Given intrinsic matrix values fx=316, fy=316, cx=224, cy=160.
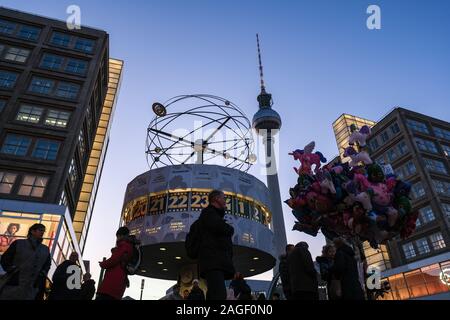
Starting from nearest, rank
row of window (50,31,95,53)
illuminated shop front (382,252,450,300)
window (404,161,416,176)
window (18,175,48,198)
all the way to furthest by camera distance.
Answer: window (18,175,48,198), illuminated shop front (382,252,450,300), row of window (50,31,95,53), window (404,161,416,176)

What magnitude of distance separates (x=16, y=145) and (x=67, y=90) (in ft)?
27.5

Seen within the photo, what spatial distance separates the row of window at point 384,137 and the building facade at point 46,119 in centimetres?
4646

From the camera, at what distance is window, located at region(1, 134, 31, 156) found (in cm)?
2760

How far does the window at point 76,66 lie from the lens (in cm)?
3531

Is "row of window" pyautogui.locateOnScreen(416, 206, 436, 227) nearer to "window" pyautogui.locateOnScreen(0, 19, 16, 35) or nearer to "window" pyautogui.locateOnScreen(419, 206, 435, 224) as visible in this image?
"window" pyautogui.locateOnScreen(419, 206, 435, 224)

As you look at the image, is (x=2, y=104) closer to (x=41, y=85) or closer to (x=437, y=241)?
(x=41, y=85)

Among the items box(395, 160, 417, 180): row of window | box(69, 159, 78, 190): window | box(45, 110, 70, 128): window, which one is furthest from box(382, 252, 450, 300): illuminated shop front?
box(45, 110, 70, 128): window

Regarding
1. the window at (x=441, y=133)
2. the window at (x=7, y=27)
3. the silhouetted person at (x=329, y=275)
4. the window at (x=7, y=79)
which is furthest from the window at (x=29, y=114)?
the window at (x=441, y=133)

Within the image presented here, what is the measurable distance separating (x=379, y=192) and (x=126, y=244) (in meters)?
6.53

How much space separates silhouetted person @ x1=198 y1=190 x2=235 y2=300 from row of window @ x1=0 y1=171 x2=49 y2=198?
26067 millimetres

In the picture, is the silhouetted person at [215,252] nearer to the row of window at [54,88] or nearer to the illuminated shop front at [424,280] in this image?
the illuminated shop front at [424,280]

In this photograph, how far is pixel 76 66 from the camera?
35844 millimetres
